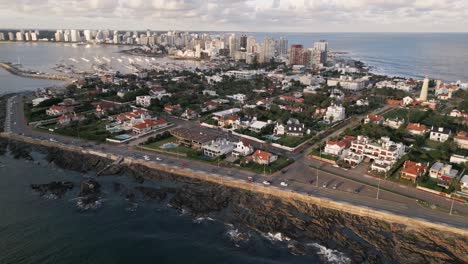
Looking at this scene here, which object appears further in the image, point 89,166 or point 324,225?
point 89,166

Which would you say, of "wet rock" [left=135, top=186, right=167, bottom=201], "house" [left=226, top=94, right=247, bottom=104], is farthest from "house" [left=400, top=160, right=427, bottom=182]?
"house" [left=226, top=94, right=247, bottom=104]

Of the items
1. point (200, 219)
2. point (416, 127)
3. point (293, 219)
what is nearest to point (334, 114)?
point (416, 127)

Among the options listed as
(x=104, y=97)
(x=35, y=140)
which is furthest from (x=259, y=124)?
(x=104, y=97)

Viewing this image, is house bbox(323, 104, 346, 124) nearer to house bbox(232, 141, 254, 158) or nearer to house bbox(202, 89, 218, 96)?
house bbox(232, 141, 254, 158)

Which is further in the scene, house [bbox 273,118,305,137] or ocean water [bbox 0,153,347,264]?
house [bbox 273,118,305,137]

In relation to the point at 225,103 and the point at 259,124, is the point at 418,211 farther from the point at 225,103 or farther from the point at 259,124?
the point at 225,103

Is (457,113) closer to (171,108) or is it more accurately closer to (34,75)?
(171,108)
